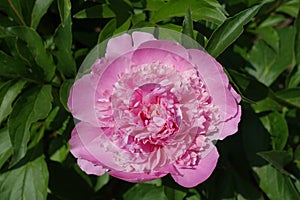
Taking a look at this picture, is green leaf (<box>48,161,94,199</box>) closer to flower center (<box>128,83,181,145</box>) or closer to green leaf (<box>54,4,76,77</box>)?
green leaf (<box>54,4,76,77</box>)

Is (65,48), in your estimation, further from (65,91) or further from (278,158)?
(278,158)

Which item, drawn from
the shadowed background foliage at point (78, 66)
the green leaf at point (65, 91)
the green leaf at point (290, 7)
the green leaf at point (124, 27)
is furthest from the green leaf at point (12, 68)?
the green leaf at point (290, 7)

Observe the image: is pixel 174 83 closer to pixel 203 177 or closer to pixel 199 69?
pixel 199 69

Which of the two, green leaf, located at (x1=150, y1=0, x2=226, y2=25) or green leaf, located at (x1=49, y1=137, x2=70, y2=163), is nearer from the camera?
green leaf, located at (x1=150, y1=0, x2=226, y2=25)

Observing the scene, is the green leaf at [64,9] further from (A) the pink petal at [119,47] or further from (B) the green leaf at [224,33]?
(B) the green leaf at [224,33]

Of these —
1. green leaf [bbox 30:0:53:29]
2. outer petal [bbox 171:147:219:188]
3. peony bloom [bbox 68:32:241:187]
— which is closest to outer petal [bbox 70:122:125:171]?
peony bloom [bbox 68:32:241:187]

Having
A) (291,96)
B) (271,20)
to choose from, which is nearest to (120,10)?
(291,96)
